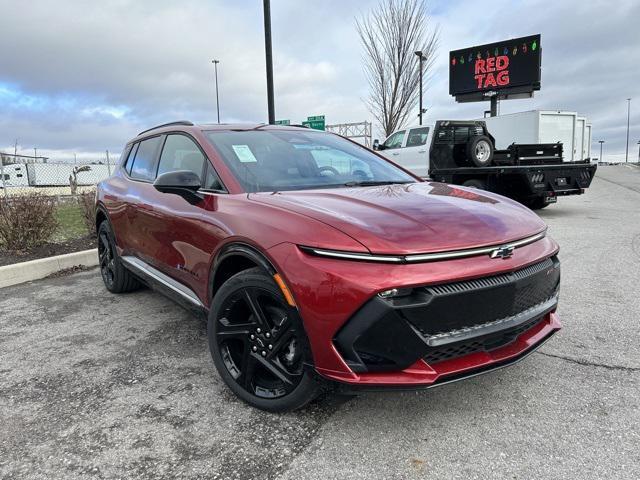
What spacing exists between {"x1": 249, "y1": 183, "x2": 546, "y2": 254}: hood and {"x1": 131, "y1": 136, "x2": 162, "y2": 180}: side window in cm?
179

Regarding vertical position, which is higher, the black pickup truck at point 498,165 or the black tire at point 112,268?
the black pickup truck at point 498,165

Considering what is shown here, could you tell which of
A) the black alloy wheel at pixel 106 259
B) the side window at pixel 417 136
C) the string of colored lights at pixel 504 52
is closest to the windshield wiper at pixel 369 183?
the black alloy wheel at pixel 106 259

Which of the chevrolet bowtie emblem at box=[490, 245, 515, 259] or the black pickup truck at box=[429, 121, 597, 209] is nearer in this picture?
the chevrolet bowtie emblem at box=[490, 245, 515, 259]

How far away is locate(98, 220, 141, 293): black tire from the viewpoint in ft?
15.9

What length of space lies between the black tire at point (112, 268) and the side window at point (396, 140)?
29.4ft

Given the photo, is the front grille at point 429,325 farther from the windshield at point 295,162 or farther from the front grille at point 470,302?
the windshield at point 295,162

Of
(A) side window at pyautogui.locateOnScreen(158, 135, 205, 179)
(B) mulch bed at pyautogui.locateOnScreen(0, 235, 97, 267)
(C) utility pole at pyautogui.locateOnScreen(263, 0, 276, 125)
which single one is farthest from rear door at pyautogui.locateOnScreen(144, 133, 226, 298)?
(C) utility pole at pyautogui.locateOnScreen(263, 0, 276, 125)

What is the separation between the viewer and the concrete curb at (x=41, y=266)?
5781 millimetres

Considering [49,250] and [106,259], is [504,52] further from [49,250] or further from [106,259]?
[106,259]

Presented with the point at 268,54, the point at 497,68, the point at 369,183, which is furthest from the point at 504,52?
the point at 369,183

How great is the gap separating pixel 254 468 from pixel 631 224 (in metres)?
8.89

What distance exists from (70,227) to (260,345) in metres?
7.72

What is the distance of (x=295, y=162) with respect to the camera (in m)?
3.35

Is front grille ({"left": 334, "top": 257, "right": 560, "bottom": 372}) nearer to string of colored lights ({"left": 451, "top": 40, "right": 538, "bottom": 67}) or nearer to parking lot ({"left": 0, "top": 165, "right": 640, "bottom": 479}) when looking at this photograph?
parking lot ({"left": 0, "top": 165, "right": 640, "bottom": 479})
